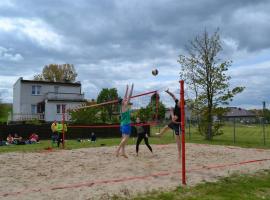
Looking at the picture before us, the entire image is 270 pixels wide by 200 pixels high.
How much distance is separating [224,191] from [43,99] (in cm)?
3901

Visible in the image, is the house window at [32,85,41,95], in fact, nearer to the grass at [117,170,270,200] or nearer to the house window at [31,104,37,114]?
the house window at [31,104,37,114]

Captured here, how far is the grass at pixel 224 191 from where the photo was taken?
564cm

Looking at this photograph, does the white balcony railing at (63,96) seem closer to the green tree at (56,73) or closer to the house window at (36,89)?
the house window at (36,89)

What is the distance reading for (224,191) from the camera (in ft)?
20.2

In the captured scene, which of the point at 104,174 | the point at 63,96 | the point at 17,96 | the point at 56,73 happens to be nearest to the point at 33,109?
the point at 17,96

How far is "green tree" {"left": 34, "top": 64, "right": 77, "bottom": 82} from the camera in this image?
6033cm

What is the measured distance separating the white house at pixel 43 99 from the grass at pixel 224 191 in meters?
35.2

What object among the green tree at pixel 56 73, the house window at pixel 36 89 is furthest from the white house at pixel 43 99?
the green tree at pixel 56 73

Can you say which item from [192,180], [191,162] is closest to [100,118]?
[191,162]

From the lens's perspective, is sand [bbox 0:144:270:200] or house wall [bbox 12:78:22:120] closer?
sand [bbox 0:144:270:200]

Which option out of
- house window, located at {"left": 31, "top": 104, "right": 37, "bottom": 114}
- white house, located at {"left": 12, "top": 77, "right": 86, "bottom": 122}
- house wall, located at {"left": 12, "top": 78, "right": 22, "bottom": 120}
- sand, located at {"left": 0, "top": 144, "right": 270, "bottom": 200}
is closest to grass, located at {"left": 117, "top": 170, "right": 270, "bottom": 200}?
sand, located at {"left": 0, "top": 144, "right": 270, "bottom": 200}

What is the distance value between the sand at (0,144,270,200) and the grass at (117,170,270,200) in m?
0.29

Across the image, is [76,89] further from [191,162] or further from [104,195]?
[104,195]

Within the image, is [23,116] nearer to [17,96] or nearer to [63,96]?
[17,96]
